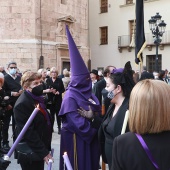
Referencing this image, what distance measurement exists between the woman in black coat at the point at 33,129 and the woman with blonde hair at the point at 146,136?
1.85m

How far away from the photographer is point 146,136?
2.12m

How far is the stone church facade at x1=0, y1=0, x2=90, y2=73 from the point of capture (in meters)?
22.5

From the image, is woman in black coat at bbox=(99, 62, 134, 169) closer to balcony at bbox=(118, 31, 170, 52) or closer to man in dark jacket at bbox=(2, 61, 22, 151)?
man in dark jacket at bbox=(2, 61, 22, 151)

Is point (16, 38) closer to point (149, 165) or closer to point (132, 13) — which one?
point (132, 13)

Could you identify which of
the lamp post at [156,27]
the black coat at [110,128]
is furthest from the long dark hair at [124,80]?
the lamp post at [156,27]

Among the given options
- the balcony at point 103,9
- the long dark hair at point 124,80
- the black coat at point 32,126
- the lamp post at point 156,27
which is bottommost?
the black coat at point 32,126

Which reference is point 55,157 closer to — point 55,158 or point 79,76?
point 55,158

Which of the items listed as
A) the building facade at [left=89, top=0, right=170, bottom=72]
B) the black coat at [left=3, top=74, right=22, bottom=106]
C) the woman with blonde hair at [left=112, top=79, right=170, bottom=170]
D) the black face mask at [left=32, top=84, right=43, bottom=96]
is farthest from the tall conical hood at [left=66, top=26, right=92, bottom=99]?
the building facade at [left=89, top=0, right=170, bottom=72]

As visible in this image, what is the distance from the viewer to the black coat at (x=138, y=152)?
2092 millimetres

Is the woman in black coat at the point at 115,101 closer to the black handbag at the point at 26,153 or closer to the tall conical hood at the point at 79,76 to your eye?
the tall conical hood at the point at 79,76

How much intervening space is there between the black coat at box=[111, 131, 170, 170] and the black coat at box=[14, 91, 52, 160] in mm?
1839

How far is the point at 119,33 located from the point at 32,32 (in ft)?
37.5

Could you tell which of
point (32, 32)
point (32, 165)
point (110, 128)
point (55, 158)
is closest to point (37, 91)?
point (32, 165)

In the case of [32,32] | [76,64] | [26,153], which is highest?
[32,32]
